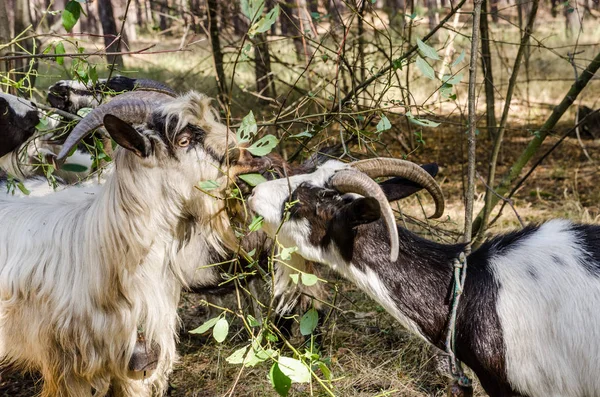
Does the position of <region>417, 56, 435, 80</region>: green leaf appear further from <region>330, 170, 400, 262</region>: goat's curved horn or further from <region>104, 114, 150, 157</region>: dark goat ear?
<region>104, 114, 150, 157</region>: dark goat ear

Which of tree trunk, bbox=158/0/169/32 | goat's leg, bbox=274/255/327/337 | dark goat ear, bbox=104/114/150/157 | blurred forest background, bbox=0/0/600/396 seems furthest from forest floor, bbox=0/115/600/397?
tree trunk, bbox=158/0/169/32

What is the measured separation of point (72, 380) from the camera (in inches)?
152

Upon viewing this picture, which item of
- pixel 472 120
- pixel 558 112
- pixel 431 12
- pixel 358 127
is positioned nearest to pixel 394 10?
pixel 431 12

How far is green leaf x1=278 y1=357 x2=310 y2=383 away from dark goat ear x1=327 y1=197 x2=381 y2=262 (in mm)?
614

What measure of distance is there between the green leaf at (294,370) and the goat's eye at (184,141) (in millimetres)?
1172

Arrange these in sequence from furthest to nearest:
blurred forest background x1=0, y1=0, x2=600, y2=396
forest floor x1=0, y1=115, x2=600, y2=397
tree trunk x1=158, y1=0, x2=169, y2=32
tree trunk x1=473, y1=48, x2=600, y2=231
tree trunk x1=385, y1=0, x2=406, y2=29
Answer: tree trunk x1=385, y1=0, x2=406, y2=29 < tree trunk x1=158, y1=0, x2=169, y2=32 < tree trunk x1=473, y1=48, x2=600, y2=231 < forest floor x1=0, y1=115, x2=600, y2=397 < blurred forest background x1=0, y1=0, x2=600, y2=396

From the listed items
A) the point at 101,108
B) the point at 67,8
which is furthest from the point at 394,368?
the point at 67,8

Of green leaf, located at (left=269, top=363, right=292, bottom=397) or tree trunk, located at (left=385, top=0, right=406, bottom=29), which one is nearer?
green leaf, located at (left=269, top=363, right=292, bottom=397)

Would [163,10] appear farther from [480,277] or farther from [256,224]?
[480,277]

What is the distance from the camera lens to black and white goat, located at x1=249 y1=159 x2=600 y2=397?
3.27 meters

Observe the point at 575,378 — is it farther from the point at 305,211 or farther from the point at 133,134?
the point at 133,134

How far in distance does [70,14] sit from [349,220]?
152 cm

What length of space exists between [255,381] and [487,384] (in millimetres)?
1806

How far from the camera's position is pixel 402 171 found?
3.57m
